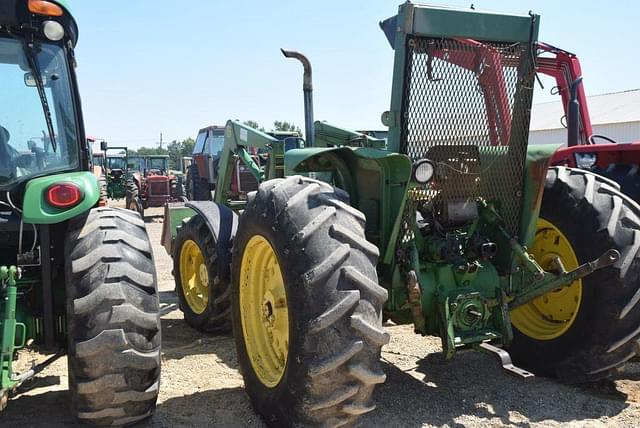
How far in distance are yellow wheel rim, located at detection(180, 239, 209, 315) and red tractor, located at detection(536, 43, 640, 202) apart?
3380 millimetres

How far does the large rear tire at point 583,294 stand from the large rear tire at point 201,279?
2.47 meters

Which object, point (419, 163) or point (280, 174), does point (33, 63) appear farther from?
point (280, 174)

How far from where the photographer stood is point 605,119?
2995 cm

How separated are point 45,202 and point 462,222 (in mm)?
2500

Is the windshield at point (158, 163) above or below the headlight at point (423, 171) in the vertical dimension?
below

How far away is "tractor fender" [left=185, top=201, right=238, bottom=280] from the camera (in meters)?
5.41

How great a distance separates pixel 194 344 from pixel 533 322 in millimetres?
2816

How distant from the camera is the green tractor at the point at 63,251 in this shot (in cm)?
314

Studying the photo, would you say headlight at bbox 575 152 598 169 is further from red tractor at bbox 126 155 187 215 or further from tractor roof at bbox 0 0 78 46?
red tractor at bbox 126 155 187 215

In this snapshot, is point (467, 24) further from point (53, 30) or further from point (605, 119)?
point (605, 119)

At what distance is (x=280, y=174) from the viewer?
6.10 meters

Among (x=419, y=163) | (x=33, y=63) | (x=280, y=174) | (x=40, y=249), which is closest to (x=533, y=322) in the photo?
(x=419, y=163)

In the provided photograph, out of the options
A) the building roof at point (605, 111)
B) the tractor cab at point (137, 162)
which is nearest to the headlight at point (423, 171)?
the tractor cab at point (137, 162)

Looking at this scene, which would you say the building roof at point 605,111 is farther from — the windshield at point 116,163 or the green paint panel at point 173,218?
the green paint panel at point 173,218
